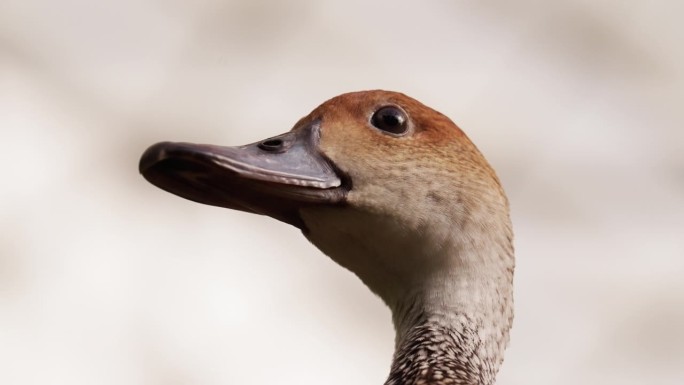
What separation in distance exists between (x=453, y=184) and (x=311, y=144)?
1.19ft

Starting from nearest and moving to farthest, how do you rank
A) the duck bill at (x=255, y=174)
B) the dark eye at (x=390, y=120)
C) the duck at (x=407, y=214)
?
the duck bill at (x=255, y=174), the duck at (x=407, y=214), the dark eye at (x=390, y=120)

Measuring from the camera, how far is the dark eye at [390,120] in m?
2.84

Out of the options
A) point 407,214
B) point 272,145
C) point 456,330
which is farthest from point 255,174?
point 456,330

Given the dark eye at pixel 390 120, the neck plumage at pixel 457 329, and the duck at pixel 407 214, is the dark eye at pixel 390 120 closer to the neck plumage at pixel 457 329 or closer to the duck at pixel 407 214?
the duck at pixel 407 214

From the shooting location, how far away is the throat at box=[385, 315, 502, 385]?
2.71 m

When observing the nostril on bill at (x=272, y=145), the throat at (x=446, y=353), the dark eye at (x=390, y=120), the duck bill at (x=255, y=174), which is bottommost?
the throat at (x=446, y=353)

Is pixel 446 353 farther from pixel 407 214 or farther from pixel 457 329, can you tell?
pixel 407 214

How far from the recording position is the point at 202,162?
252 cm

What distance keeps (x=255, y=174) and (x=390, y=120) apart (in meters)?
0.42

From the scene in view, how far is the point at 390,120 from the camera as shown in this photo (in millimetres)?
2850

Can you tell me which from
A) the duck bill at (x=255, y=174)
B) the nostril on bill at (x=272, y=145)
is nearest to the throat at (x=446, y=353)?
the duck bill at (x=255, y=174)

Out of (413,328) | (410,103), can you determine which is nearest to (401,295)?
(413,328)

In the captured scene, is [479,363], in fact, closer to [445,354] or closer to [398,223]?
[445,354]

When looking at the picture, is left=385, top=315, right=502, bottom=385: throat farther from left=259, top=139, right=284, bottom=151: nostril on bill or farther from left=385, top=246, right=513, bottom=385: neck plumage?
left=259, top=139, right=284, bottom=151: nostril on bill
